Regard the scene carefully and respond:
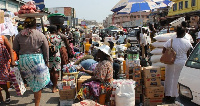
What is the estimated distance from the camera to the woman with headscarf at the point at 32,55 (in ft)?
14.3

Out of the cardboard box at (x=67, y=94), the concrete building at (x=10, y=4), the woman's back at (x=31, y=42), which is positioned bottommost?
the cardboard box at (x=67, y=94)

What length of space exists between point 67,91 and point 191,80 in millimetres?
2787

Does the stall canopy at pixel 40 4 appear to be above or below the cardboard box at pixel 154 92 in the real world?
above

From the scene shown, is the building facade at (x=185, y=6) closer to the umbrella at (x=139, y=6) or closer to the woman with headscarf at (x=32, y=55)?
the umbrella at (x=139, y=6)

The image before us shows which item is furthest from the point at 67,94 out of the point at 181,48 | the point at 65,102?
the point at 181,48

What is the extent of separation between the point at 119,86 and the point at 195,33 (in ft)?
24.0

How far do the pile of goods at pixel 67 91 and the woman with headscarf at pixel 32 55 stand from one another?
25.7 inches

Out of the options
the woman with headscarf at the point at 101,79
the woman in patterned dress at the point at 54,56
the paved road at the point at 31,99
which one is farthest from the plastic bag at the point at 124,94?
the woman in patterned dress at the point at 54,56

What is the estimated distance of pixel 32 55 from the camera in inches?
172

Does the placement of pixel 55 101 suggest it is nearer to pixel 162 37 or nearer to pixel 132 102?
pixel 132 102

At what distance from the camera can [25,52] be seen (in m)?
4.39

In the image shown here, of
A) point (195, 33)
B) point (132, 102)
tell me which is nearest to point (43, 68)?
point (132, 102)

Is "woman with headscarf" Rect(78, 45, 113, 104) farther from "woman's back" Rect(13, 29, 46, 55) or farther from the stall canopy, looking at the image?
the stall canopy

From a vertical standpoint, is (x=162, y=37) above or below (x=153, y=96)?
above
